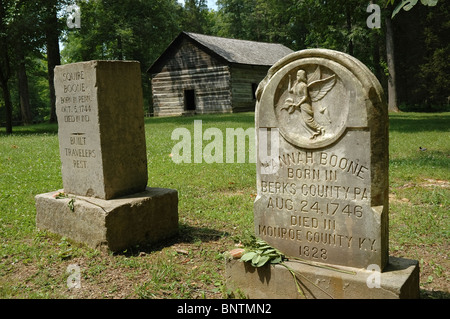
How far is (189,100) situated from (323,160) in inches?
1025

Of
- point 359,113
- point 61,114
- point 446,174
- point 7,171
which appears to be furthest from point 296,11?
point 359,113

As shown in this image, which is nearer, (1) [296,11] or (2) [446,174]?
(2) [446,174]

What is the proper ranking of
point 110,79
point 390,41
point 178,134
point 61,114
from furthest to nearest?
point 390,41 → point 178,134 → point 61,114 → point 110,79

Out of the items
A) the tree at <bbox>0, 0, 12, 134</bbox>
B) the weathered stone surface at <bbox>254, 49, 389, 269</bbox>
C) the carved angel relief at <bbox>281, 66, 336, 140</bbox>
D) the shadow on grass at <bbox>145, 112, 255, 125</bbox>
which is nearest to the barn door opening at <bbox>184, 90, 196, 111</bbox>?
the shadow on grass at <bbox>145, 112, 255, 125</bbox>

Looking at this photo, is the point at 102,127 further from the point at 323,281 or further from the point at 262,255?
the point at 323,281

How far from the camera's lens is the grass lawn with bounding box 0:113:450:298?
402 centimetres

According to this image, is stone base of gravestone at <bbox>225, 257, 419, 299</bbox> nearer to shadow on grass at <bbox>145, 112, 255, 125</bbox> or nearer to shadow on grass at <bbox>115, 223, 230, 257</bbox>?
shadow on grass at <bbox>115, 223, 230, 257</bbox>

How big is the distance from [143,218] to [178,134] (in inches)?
426

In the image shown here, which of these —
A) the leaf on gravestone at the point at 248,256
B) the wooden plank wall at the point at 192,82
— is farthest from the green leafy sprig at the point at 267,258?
the wooden plank wall at the point at 192,82

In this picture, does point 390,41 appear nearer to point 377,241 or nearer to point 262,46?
point 262,46

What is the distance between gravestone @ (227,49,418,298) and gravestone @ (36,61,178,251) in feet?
5.78

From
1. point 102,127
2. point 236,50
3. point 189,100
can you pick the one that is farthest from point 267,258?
point 189,100

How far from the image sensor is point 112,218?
15.7 ft

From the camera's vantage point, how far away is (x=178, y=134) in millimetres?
15750
